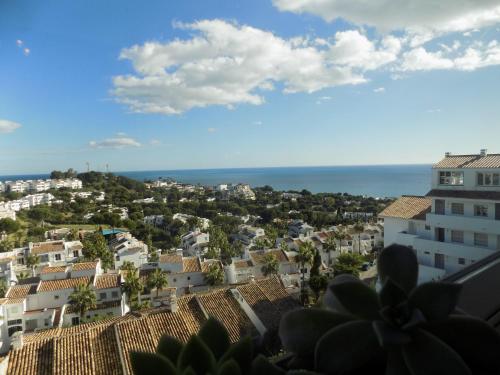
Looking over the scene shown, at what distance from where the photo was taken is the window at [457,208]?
33.7 feet

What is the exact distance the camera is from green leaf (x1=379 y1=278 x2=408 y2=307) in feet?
2.06

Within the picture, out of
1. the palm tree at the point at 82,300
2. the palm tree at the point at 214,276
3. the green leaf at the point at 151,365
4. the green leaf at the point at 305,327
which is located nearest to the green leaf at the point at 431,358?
the green leaf at the point at 305,327

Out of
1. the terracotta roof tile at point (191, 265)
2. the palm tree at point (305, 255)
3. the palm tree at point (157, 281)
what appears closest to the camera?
the palm tree at point (157, 281)

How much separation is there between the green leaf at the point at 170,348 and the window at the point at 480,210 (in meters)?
11.1

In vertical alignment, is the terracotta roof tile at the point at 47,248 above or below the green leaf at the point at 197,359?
below

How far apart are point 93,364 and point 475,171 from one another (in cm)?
1051

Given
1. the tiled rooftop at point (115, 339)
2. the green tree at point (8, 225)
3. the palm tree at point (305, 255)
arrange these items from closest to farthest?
the tiled rooftop at point (115, 339)
the palm tree at point (305, 255)
the green tree at point (8, 225)

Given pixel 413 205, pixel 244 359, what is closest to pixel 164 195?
pixel 413 205

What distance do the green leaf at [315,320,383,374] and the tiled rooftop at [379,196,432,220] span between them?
11.8 metres

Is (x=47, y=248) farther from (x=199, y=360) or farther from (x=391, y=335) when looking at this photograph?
(x=391, y=335)

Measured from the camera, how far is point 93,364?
7.41m

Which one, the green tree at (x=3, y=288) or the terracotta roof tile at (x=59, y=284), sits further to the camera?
the green tree at (x=3, y=288)

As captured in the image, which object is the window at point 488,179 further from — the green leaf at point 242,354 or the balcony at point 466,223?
the green leaf at point 242,354

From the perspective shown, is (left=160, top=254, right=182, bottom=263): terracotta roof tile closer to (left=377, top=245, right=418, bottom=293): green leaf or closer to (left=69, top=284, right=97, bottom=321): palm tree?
(left=69, top=284, right=97, bottom=321): palm tree
